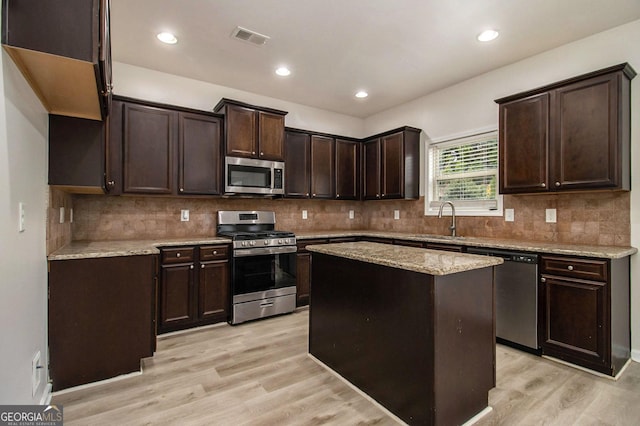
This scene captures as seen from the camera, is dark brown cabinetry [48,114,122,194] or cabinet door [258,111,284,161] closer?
dark brown cabinetry [48,114,122,194]

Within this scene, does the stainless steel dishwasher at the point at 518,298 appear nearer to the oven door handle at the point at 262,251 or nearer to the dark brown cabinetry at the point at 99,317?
the oven door handle at the point at 262,251

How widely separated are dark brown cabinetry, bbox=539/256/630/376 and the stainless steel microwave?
A: 114 inches

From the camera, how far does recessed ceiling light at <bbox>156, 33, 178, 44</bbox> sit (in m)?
2.84

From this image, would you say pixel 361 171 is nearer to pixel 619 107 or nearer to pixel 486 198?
pixel 486 198

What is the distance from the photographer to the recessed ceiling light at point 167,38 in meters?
2.84

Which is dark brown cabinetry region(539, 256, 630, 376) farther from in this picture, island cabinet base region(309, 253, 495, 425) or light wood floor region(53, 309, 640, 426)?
island cabinet base region(309, 253, 495, 425)

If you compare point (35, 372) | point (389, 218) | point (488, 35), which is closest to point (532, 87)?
point (488, 35)

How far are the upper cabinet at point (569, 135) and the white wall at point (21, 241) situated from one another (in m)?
3.68

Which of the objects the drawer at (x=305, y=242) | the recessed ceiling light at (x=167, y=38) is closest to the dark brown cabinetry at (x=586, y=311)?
the drawer at (x=305, y=242)

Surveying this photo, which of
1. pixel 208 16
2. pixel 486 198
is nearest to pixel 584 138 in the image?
pixel 486 198

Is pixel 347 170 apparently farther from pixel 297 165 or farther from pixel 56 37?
pixel 56 37

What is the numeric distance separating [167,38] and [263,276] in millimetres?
2557

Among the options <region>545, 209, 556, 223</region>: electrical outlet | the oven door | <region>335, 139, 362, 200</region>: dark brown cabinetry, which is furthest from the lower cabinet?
<region>545, 209, 556, 223</region>: electrical outlet

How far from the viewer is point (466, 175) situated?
3.93m
